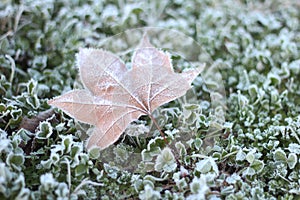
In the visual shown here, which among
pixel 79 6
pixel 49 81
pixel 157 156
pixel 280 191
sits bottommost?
pixel 280 191

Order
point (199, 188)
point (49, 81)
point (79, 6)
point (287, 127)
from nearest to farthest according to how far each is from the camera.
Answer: point (199, 188) < point (287, 127) < point (49, 81) < point (79, 6)

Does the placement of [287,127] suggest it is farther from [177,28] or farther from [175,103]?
[177,28]

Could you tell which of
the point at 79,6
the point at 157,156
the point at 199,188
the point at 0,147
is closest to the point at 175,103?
the point at 157,156
